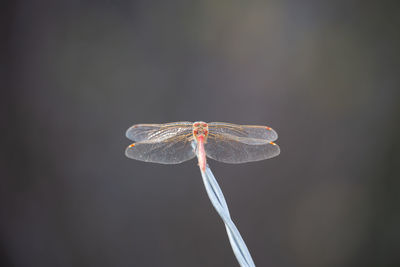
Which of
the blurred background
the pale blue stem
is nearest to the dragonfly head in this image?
the pale blue stem

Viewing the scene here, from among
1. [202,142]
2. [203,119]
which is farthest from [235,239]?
[203,119]

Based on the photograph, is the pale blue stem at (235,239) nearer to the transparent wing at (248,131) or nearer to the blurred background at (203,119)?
the transparent wing at (248,131)

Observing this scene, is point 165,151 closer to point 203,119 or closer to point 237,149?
point 237,149

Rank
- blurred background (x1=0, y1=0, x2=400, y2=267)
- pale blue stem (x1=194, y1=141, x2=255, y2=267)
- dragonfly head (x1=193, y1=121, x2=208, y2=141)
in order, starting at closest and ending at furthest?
pale blue stem (x1=194, y1=141, x2=255, y2=267), dragonfly head (x1=193, y1=121, x2=208, y2=141), blurred background (x1=0, y1=0, x2=400, y2=267)

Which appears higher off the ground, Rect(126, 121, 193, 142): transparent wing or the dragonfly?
Rect(126, 121, 193, 142): transparent wing

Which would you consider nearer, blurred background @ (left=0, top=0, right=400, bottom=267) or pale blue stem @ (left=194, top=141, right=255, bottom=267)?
pale blue stem @ (left=194, top=141, right=255, bottom=267)

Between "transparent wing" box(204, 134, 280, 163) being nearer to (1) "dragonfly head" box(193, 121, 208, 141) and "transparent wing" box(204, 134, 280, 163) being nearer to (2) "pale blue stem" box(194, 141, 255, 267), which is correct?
(1) "dragonfly head" box(193, 121, 208, 141)
